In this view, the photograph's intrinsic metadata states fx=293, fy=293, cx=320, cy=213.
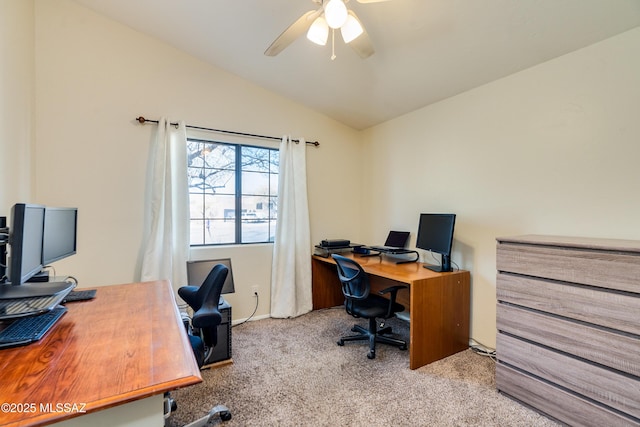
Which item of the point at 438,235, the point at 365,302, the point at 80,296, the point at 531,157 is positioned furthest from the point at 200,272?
the point at 531,157

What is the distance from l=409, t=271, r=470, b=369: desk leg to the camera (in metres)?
2.28

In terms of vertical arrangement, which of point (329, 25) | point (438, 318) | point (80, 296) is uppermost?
point (329, 25)

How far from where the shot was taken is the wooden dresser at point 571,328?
4.86 ft

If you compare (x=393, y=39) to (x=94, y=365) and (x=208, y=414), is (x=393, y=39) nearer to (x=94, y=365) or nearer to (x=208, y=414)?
(x=94, y=365)

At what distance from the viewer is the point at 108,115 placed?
8.50ft

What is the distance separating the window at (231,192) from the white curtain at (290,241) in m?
0.16

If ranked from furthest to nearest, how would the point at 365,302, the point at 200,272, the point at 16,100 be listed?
the point at 200,272, the point at 365,302, the point at 16,100

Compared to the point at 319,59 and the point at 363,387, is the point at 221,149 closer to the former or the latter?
the point at 319,59

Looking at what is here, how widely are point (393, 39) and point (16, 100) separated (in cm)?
266

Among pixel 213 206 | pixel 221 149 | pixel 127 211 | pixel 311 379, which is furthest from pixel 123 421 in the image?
pixel 221 149

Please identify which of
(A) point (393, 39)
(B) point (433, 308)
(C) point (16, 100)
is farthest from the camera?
(B) point (433, 308)

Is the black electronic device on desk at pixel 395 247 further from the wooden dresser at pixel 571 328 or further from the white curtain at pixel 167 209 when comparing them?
the white curtain at pixel 167 209

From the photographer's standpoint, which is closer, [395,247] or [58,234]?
[58,234]

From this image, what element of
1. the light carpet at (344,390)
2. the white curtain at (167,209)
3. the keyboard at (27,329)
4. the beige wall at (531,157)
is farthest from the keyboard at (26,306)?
the beige wall at (531,157)
